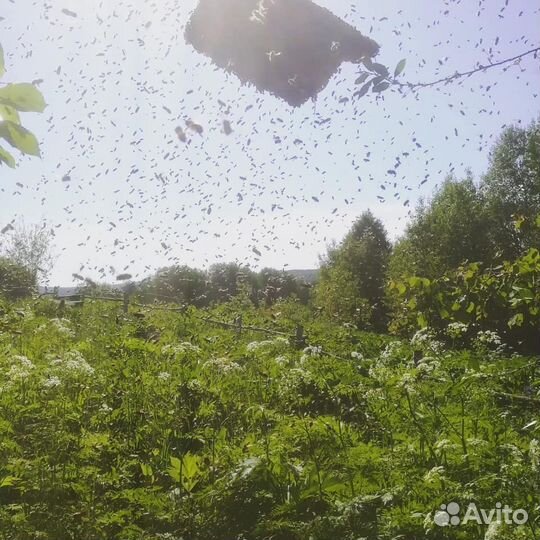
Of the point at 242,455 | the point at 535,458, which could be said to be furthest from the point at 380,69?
the point at 242,455

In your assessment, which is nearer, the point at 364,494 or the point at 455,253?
the point at 364,494

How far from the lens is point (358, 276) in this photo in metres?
39.2

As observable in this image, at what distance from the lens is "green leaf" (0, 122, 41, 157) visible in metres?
1.32

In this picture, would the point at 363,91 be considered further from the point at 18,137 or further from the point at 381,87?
the point at 18,137

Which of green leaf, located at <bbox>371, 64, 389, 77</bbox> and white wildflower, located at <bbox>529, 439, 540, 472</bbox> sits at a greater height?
green leaf, located at <bbox>371, 64, 389, 77</bbox>

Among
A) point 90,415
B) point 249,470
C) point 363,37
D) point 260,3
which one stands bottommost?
point 249,470

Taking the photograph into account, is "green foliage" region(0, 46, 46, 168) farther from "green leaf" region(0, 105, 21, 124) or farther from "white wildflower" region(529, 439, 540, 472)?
"white wildflower" region(529, 439, 540, 472)

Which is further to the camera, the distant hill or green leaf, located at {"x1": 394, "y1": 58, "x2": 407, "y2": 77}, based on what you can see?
the distant hill

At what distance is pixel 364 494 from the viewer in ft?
11.6

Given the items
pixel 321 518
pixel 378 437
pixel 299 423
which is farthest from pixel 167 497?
pixel 378 437

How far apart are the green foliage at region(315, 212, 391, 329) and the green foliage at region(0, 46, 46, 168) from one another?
2535 centimetres

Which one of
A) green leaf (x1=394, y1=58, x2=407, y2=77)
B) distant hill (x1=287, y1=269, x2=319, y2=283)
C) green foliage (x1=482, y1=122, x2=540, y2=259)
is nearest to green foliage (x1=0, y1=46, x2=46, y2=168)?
green leaf (x1=394, y1=58, x2=407, y2=77)

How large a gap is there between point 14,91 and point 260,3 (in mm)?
6957

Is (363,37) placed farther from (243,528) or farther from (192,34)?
(243,528)
